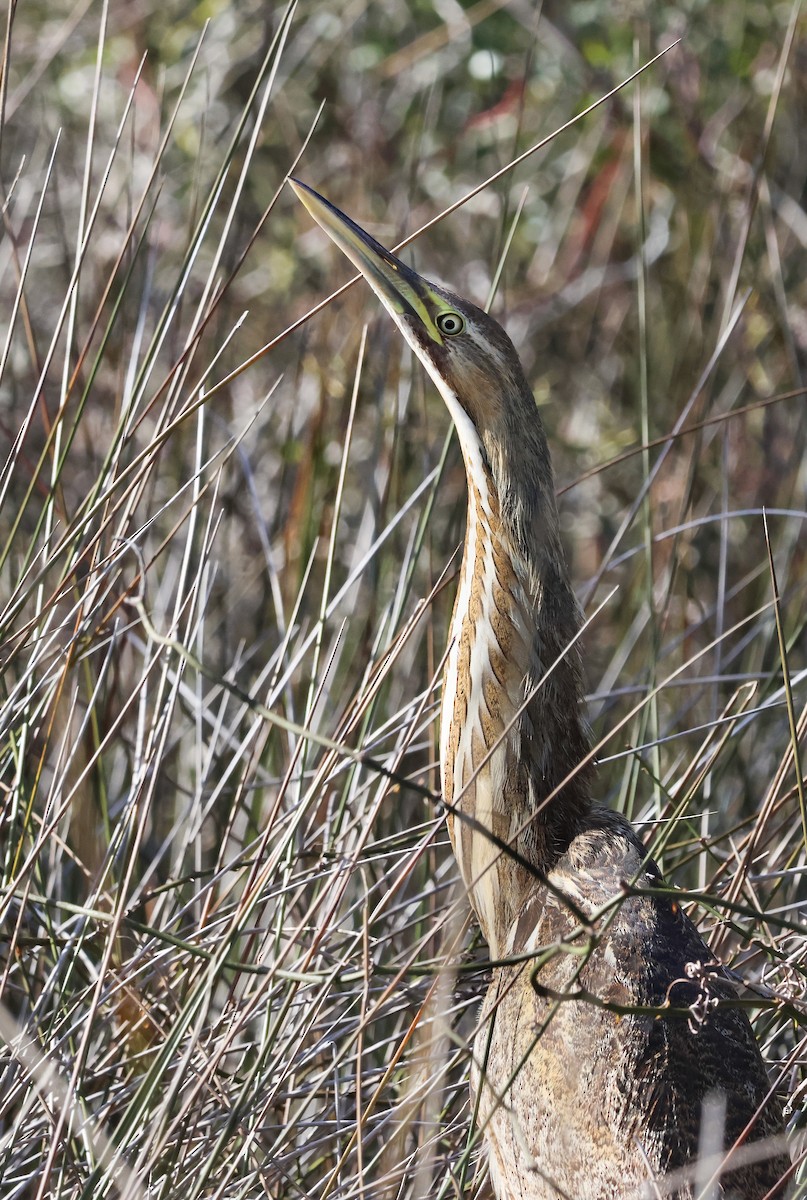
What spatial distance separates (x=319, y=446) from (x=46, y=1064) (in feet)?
4.08

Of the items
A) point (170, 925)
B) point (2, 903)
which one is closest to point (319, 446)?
point (170, 925)

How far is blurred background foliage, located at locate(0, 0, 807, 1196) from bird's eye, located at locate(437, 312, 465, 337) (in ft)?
0.63

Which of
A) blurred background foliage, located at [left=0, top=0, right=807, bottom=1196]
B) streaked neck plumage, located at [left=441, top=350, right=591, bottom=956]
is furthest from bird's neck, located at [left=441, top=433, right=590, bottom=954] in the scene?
blurred background foliage, located at [left=0, top=0, right=807, bottom=1196]

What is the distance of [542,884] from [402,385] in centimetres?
131

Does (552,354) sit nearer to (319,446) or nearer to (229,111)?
(229,111)

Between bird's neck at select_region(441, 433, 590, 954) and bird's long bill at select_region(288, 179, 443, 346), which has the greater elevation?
bird's long bill at select_region(288, 179, 443, 346)

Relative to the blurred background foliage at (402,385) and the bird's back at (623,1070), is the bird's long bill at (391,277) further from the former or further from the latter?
the bird's back at (623,1070)

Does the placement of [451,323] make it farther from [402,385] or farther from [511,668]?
[402,385]

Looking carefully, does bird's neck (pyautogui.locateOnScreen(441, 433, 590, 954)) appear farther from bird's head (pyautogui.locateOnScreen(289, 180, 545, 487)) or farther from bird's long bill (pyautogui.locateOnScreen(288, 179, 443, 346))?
bird's long bill (pyautogui.locateOnScreen(288, 179, 443, 346))

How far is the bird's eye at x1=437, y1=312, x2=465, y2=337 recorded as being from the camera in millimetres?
1491

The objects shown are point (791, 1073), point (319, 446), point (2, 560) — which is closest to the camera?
point (791, 1073)

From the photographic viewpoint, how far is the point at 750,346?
292 centimetres

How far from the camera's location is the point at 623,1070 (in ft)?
4.39

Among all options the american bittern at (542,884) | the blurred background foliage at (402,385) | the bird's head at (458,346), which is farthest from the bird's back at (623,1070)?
the bird's head at (458,346)
